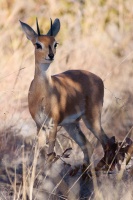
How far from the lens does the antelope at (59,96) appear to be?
604 centimetres

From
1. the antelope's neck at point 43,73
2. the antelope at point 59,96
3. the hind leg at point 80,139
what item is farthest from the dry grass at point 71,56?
the antelope's neck at point 43,73

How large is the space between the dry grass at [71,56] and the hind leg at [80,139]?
0.18 metres

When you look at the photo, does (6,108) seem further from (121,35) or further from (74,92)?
(121,35)

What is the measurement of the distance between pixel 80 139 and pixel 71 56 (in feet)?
8.30

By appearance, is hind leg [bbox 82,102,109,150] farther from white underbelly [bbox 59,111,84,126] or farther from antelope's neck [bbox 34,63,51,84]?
antelope's neck [bbox 34,63,51,84]

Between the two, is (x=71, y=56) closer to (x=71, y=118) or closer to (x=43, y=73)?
(x=71, y=118)

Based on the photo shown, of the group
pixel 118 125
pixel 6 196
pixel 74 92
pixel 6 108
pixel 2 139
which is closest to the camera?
pixel 6 196

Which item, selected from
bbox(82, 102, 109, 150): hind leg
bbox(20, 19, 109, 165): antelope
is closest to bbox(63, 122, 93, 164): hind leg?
bbox(20, 19, 109, 165): antelope

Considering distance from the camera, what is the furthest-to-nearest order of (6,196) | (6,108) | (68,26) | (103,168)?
(68,26)
(6,108)
(103,168)
(6,196)

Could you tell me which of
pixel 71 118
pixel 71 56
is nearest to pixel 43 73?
pixel 71 118

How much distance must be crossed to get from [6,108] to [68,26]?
99.6 inches

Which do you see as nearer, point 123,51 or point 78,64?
point 78,64

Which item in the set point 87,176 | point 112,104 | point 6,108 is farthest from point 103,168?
point 112,104

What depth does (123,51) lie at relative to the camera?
31.9 ft
